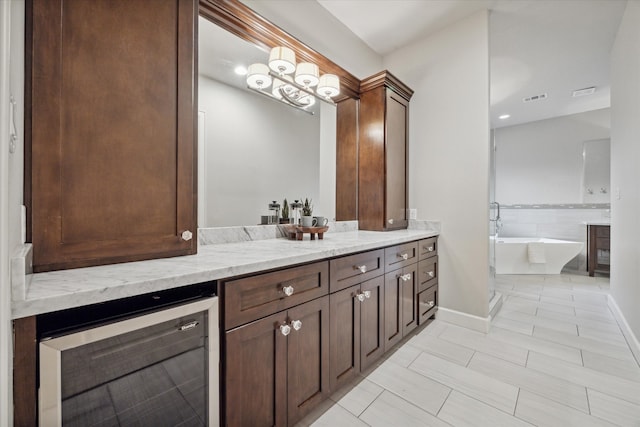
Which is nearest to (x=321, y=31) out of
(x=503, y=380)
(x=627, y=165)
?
(x=627, y=165)

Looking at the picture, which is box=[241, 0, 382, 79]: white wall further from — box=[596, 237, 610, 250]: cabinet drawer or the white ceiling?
box=[596, 237, 610, 250]: cabinet drawer

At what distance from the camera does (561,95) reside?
3.95m

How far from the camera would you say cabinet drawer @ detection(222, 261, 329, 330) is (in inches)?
37.8

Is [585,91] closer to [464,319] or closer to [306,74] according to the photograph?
[464,319]

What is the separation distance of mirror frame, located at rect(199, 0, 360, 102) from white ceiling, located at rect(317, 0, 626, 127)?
64 cm

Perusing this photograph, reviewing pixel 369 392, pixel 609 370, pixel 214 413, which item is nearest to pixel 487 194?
pixel 609 370

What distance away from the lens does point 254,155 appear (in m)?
1.77

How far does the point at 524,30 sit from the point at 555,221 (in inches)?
148

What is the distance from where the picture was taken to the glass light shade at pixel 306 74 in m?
1.96

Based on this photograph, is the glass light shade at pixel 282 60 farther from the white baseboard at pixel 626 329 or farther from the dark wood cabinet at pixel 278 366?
the white baseboard at pixel 626 329

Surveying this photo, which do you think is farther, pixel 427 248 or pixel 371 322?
pixel 427 248

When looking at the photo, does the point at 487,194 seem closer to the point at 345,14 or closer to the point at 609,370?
the point at 609,370

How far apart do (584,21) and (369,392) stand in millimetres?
3585

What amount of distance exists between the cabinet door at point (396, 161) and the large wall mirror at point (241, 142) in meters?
0.69
